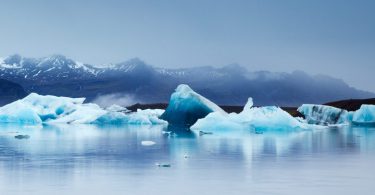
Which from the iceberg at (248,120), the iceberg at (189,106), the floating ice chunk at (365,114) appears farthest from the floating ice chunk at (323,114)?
the iceberg at (248,120)

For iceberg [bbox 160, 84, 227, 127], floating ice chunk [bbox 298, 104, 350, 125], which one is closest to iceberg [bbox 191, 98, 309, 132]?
iceberg [bbox 160, 84, 227, 127]

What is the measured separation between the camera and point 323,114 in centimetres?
4872

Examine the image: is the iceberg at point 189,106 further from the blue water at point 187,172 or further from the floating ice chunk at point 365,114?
the blue water at point 187,172

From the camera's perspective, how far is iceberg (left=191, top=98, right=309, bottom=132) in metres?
34.7

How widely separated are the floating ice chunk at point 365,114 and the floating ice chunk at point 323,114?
1173 millimetres

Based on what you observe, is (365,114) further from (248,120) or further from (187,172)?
(187,172)

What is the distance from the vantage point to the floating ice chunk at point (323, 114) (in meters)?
47.2

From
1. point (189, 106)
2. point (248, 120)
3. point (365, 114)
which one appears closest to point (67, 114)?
point (189, 106)

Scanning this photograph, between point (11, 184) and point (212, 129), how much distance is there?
25.5 meters

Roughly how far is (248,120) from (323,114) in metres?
15.8

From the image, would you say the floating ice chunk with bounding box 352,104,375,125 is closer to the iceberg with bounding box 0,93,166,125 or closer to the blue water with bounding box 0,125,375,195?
the iceberg with bounding box 0,93,166,125

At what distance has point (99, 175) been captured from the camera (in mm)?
11758

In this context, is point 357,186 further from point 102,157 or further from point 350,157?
point 102,157

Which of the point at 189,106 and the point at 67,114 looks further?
the point at 67,114
